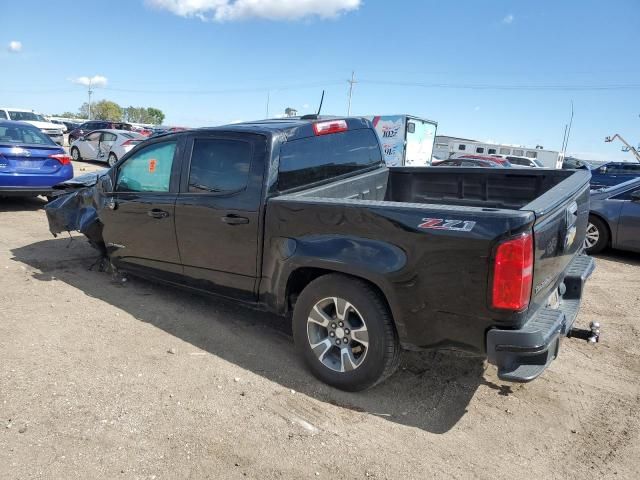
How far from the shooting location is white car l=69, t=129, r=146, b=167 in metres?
17.4

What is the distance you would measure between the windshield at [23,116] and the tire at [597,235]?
23.1 m

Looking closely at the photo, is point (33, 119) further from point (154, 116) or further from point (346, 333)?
point (154, 116)

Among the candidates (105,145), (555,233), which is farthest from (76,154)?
Answer: (555,233)

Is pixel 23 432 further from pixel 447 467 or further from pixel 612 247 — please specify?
pixel 612 247

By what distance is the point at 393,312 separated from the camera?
2982 mm

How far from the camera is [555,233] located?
2.91 metres

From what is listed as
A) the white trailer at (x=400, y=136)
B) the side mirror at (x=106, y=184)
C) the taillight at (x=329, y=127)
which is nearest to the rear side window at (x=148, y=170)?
the side mirror at (x=106, y=184)

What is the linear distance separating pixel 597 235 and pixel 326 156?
591 centimetres

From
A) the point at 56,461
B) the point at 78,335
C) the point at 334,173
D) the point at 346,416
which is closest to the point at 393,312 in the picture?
the point at 346,416

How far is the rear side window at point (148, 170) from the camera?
4.43 metres

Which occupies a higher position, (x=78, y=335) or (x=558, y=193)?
(x=558, y=193)

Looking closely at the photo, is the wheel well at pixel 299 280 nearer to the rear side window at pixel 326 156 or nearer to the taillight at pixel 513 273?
the rear side window at pixel 326 156

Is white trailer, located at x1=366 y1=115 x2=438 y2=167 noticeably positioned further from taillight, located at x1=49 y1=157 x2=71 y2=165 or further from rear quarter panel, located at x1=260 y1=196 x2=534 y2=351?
rear quarter panel, located at x1=260 y1=196 x2=534 y2=351

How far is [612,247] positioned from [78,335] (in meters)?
7.85
